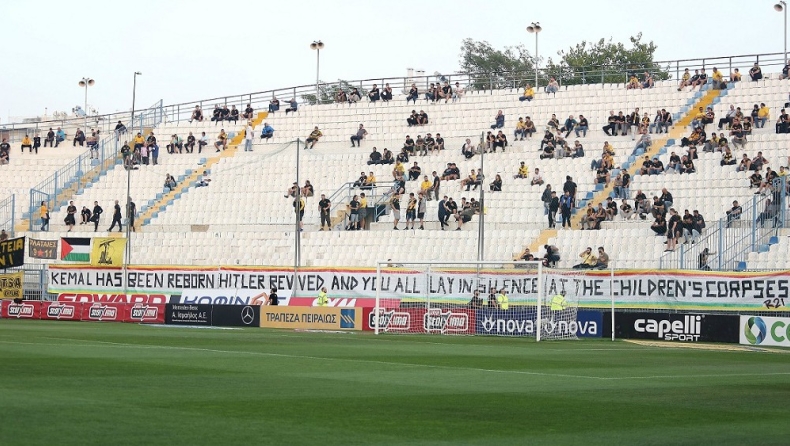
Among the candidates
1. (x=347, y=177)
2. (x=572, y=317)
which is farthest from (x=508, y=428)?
(x=347, y=177)

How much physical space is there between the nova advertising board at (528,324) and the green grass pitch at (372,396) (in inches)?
359

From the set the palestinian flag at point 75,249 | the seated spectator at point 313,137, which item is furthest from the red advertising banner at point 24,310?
the seated spectator at point 313,137

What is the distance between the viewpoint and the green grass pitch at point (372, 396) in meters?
10.6

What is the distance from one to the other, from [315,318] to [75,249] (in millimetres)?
13449

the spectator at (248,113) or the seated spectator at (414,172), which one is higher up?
the spectator at (248,113)

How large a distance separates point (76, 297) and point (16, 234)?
10.4 metres

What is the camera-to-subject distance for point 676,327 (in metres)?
32.9

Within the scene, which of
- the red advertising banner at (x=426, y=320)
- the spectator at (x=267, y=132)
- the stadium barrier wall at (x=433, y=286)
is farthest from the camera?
the spectator at (x=267, y=132)

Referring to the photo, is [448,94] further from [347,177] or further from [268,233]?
[268,233]

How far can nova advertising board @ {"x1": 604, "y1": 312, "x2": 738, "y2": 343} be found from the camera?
105 feet

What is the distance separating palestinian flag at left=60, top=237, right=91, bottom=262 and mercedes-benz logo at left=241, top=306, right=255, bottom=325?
10.3m

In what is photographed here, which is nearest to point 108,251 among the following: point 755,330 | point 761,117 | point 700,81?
point 755,330

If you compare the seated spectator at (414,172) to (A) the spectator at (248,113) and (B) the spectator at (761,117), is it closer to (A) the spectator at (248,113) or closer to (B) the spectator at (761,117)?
(B) the spectator at (761,117)

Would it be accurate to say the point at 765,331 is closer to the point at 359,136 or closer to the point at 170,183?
the point at 359,136
